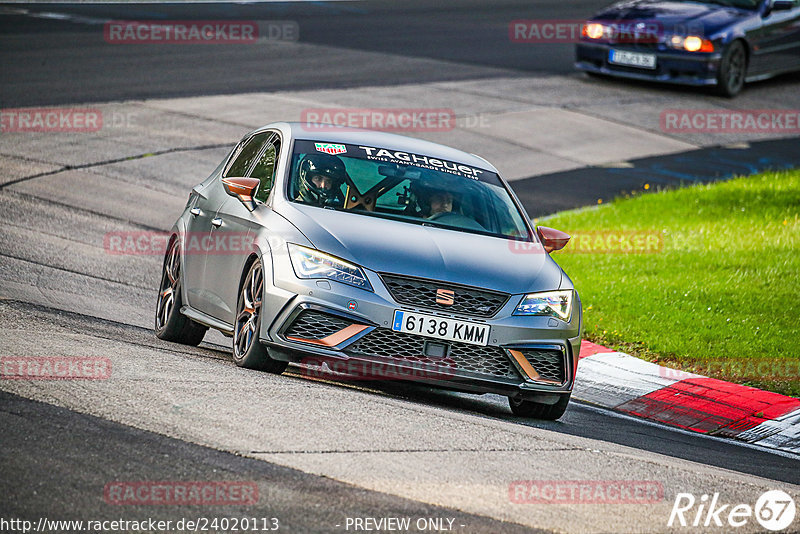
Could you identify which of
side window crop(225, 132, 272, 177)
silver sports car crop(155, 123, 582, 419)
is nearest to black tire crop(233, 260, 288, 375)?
silver sports car crop(155, 123, 582, 419)

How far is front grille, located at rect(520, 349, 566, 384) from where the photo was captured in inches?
300

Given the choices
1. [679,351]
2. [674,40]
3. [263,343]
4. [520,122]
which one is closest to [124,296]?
[263,343]

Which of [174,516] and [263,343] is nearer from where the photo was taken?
[174,516]

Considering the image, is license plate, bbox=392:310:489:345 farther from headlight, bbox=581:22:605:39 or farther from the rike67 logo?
headlight, bbox=581:22:605:39

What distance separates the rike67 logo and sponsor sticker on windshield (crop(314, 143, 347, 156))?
3.73 m

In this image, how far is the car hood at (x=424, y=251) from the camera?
24.2ft

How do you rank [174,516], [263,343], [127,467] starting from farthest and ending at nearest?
[263,343]
[127,467]
[174,516]

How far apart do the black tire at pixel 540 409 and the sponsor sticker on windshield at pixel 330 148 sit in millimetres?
2112

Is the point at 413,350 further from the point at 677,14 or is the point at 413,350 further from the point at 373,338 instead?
the point at 677,14

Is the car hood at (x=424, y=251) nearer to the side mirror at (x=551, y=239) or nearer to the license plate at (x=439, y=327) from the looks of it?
the license plate at (x=439, y=327)

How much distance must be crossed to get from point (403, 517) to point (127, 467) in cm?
122

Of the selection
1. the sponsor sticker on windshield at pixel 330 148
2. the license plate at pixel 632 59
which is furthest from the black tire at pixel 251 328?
the license plate at pixel 632 59

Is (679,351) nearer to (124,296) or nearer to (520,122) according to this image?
(124,296)

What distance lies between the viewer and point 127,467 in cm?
527
